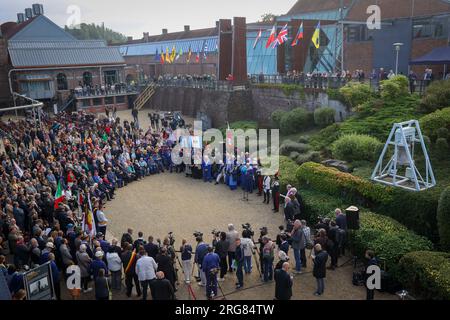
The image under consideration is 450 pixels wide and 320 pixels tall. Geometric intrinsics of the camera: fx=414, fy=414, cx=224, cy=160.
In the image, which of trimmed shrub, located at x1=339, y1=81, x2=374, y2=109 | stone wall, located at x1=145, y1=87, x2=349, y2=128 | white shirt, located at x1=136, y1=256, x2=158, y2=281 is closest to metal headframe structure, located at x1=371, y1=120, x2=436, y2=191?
white shirt, located at x1=136, y1=256, x2=158, y2=281

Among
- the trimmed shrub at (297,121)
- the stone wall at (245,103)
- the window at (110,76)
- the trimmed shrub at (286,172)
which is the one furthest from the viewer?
the window at (110,76)

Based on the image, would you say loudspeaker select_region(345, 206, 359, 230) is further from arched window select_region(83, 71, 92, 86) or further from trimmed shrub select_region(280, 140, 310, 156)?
arched window select_region(83, 71, 92, 86)

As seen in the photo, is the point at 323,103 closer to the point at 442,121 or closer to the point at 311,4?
the point at 442,121

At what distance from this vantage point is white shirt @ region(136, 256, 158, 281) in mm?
9427

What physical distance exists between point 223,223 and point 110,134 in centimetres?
1240

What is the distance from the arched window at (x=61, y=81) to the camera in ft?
135

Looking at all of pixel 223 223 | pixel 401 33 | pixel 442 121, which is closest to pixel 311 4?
pixel 401 33

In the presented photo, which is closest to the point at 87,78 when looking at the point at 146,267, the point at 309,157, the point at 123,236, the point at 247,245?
the point at 309,157

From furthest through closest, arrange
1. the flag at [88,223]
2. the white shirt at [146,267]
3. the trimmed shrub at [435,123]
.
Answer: the trimmed shrub at [435,123], the flag at [88,223], the white shirt at [146,267]

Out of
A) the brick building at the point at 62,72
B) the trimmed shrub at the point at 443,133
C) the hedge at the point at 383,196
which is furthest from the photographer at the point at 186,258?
the brick building at the point at 62,72

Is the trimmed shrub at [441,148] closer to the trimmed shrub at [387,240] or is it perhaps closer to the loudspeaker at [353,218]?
the trimmed shrub at [387,240]

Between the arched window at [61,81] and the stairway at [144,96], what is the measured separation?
7137mm

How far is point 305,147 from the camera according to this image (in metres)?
20.0

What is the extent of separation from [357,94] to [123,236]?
1523 cm
